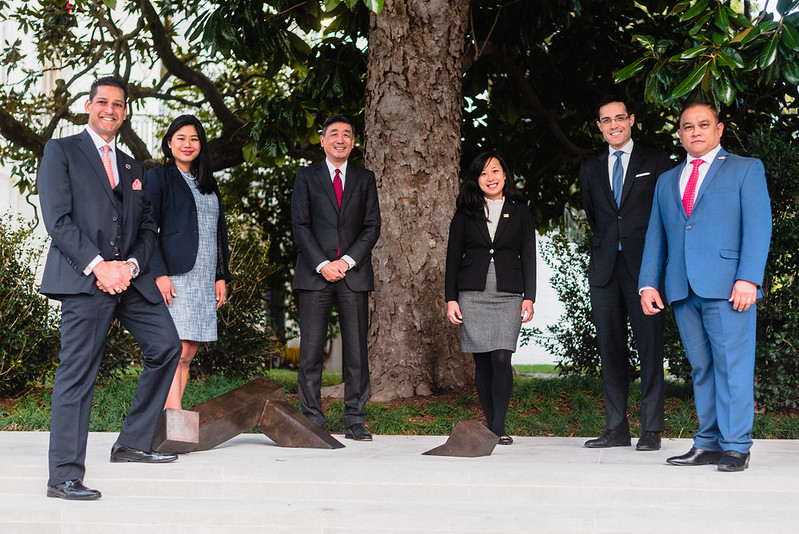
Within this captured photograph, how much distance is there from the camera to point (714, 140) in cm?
461

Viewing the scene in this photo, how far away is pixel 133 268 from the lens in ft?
14.1

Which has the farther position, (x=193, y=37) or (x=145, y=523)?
(x=193, y=37)

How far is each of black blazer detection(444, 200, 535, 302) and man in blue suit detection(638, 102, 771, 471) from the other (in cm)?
91

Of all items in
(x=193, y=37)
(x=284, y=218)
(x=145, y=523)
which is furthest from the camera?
(x=284, y=218)

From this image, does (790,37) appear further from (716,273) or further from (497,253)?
(497,253)

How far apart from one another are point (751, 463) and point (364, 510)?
207 centimetres

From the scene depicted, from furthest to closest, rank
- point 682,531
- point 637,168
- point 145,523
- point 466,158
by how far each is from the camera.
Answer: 1. point 466,158
2. point 637,168
3. point 145,523
4. point 682,531

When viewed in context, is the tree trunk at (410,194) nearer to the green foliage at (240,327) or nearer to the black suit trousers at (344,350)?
the black suit trousers at (344,350)

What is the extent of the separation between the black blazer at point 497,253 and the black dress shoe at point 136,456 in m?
2.01

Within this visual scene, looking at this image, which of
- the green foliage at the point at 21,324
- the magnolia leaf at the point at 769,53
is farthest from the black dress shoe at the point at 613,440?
the green foliage at the point at 21,324

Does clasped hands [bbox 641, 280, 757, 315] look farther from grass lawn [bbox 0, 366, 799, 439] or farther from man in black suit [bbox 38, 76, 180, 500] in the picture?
man in black suit [bbox 38, 76, 180, 500]

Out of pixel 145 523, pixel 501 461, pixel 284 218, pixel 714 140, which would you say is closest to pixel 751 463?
pixel 501 461

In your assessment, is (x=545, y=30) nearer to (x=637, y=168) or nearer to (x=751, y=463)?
(x=637, y=168)

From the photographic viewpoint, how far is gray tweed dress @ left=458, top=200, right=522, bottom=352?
531 cm
